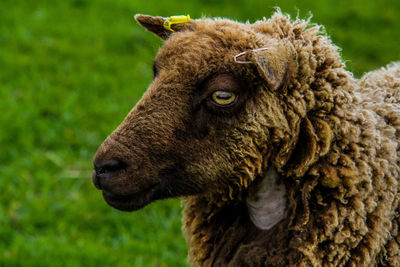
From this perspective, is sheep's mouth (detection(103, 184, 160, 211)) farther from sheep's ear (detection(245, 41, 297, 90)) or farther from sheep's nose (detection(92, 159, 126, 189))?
sheep's ear (detection(245, 41, 297, 90))

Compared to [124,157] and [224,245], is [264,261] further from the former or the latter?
[124,157]

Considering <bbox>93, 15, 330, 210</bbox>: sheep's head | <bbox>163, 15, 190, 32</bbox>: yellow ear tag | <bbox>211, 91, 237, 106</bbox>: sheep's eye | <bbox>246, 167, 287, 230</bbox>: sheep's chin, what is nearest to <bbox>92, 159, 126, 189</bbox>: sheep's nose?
<bbox>93, 15, 330, 210</bbox>: sheep's head

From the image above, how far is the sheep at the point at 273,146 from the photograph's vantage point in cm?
260

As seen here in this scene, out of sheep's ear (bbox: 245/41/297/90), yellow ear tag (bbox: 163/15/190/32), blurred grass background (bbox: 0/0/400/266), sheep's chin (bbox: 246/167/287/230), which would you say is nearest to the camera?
sheep's ear (bbox: 245/41/297/90)

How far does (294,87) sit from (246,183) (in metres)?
0.53

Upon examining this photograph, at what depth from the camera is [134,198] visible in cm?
269

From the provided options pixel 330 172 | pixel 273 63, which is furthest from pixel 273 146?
pixel 273 63

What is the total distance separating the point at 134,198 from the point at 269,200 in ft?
2.29

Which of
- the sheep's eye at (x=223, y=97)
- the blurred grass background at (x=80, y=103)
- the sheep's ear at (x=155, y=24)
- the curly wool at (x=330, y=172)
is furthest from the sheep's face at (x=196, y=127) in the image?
the blurred grass background at (x=80, y=103)

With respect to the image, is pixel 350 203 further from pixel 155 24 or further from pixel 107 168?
pixel 155 24

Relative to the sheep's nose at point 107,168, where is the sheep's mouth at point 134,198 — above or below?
below

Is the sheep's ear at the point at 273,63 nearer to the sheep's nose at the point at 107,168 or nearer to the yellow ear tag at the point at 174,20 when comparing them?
the yellow ear tag at the point at 174,20

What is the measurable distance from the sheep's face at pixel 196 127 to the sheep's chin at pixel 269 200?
14 centimetres

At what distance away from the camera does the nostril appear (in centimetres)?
257
